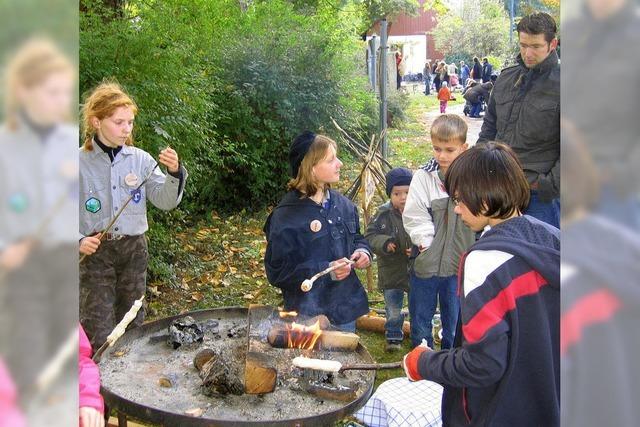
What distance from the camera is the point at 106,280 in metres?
3.69

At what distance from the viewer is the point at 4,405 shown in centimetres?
66

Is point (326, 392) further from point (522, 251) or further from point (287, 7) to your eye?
point (287, 7)

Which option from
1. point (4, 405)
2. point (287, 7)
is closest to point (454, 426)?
point (4, 405)

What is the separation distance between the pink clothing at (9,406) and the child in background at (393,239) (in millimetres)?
3600

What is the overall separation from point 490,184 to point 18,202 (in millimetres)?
1724

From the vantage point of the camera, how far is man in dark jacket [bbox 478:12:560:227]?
3.91 metres

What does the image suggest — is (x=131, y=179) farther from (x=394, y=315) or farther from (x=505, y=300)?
(x=505, y=300)

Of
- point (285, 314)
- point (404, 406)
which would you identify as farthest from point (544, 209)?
point (285, 314)

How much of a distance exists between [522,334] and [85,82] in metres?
4.06

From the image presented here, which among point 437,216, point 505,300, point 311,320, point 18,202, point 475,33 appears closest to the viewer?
point 18,202

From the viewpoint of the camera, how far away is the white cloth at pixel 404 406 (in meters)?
3.09

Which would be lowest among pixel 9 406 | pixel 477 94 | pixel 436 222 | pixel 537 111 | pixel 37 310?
pixel 436 222

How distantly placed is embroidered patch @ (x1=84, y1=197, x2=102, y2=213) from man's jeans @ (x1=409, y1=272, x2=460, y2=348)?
6.07ft

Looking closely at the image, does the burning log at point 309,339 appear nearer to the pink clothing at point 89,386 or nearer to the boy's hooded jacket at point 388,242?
the boy's hooded jacket at point 388,242
